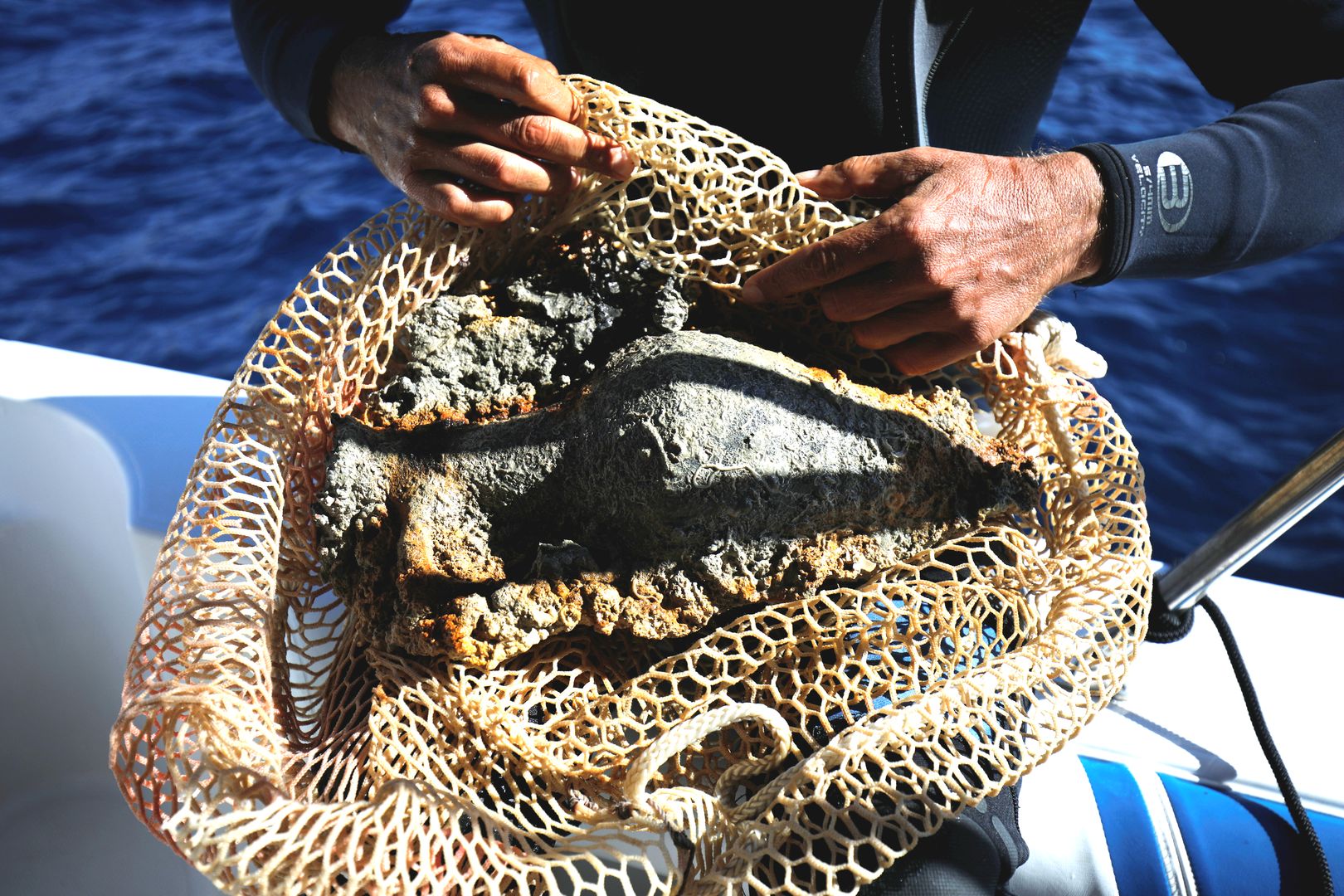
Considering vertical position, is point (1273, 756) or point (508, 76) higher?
point (508, 76)

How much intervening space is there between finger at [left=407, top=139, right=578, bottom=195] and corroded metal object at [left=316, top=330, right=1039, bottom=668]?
0.21m

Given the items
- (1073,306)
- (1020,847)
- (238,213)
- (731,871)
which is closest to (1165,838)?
(1020,847)

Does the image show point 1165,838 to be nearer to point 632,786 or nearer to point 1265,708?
point 1265,708

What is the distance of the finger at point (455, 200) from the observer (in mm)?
1002

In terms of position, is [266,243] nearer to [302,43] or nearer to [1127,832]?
[302,43]

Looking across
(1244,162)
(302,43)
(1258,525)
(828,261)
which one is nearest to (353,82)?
(302,43)

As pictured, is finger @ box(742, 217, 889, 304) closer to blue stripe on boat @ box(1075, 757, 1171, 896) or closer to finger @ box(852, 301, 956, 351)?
finger @ box(852, 301, 956, 351)

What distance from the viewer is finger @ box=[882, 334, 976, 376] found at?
98cm

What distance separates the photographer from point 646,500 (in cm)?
94

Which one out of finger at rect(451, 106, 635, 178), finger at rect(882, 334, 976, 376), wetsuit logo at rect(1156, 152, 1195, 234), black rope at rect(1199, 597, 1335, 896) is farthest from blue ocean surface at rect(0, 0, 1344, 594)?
finger at rect(451, 106, 635, 178)

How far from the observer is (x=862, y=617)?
92 cm

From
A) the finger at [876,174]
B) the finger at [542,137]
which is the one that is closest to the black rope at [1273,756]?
the finger at [876,174]

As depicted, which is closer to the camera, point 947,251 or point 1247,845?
point 947,251

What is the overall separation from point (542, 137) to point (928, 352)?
45 centimetres
